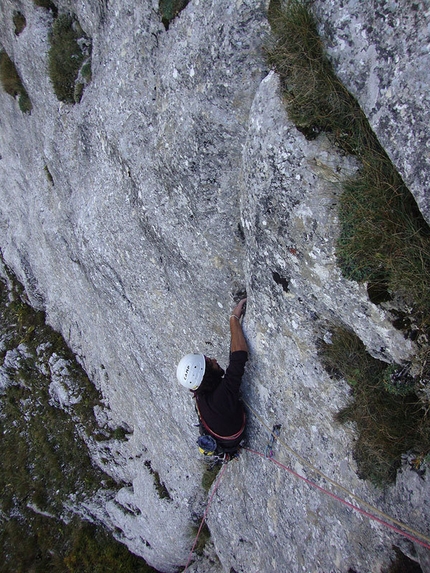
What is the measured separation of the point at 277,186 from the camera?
5.81 meters

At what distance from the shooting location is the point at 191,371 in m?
8.00

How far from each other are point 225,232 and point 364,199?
333 centimetres

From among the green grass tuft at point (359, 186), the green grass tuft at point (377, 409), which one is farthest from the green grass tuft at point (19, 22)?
the green grass tuft at point (377, 409)

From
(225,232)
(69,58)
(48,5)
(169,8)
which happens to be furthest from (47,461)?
(169,8)

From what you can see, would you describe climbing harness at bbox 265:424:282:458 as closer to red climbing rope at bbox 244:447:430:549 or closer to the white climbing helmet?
red climbing rope at bbox 244:447:430:549

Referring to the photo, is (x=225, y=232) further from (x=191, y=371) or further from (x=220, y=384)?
(x=220, y=384)

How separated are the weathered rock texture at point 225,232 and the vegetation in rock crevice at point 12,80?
360 millimetres

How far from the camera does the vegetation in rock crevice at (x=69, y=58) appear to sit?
10977 mm

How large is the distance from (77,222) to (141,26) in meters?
6.58

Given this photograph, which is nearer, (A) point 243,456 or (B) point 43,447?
(A) point 243,456

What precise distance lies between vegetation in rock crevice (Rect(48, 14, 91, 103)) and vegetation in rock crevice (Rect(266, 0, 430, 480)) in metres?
7.66

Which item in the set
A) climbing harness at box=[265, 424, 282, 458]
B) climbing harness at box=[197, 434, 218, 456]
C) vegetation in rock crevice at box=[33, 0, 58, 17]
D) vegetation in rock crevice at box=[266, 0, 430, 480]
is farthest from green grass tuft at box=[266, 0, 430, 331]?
vegetation in rock crevice at box=[33, 0, 58, 17]

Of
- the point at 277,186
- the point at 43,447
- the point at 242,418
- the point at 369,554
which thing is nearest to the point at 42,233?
the point at 43,447

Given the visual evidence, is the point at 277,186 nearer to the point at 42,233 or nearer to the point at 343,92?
the point at 343,92
